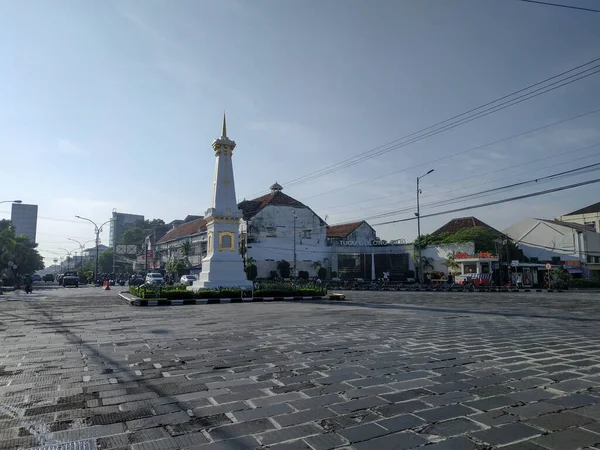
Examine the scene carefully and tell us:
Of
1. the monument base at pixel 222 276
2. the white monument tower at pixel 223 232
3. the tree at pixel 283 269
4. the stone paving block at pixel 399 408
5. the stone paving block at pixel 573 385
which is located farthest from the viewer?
the tree at pixel 283 269

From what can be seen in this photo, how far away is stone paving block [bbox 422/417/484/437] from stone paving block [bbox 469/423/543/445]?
91 millimetres

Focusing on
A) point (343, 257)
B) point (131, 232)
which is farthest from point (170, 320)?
point (131, 232)

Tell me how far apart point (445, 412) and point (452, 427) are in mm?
361

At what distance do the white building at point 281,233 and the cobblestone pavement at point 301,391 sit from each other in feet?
126

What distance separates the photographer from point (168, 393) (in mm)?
4547

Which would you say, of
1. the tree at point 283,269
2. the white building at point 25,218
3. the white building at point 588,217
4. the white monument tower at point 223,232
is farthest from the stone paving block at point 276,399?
the white building at point 25,218

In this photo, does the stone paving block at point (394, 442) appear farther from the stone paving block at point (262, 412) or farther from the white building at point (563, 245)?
the white building at point (563, 245)

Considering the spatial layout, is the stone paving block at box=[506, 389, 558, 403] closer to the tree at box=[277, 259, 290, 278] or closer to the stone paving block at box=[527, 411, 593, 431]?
the stone paving block at box=[527, 411, 593, 431]

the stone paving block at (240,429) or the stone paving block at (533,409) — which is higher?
the stone paving block at (533,409)

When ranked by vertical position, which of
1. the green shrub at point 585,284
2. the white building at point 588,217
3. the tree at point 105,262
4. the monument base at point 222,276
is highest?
the white building at point 588,217

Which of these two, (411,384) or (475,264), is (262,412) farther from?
(475,264)

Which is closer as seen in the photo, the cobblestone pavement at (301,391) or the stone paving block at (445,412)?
the cobblestone pavement at (301,391)

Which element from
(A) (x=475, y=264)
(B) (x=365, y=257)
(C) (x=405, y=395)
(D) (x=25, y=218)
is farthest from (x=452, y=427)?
(D) (x=25, y=218)

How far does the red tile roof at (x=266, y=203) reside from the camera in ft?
163
